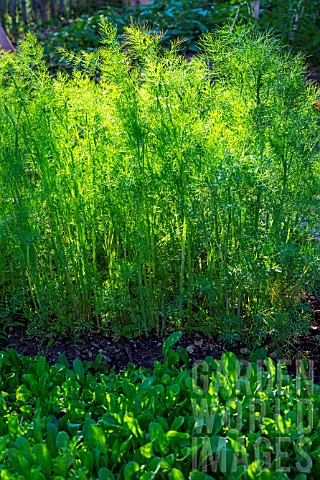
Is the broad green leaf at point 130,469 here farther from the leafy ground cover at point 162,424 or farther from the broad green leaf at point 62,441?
the broad green leaf at point 62,441

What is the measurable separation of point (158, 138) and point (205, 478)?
144 centimetres

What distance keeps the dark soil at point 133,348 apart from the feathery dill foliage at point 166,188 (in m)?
0.07

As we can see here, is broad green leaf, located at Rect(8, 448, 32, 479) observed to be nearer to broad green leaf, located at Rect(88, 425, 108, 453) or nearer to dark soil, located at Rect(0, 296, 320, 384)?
broad green leaf, located at Rect(88, 425, 108, 453)

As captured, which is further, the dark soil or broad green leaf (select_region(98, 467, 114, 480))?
the dark soil

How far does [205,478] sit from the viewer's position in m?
1.95

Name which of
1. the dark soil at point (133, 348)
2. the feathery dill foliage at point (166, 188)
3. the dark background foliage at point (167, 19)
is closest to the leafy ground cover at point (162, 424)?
the dark soil at point (133, 348)

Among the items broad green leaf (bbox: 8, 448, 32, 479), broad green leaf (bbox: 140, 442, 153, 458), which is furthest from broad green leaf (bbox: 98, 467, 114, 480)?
broad green leaf (bbox: 8, 448, 32, 479)

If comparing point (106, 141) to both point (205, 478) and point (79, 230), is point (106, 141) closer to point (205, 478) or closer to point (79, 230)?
point (79, 230)

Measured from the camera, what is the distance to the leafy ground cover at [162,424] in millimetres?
2035

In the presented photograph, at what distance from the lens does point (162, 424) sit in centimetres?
224

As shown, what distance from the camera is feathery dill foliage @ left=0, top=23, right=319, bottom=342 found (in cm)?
278

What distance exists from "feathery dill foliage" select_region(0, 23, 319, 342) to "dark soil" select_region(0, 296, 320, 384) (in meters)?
0.07

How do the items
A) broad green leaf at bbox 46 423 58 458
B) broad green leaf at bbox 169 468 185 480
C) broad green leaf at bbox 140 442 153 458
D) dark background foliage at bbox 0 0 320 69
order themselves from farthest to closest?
dark background foliage at bbox 0 0 320 69
broad green leaf at bbox 46 423 58 458
broad green leaf at bbox 140 442 153 458
broad green leaf at bbox 169 468 185 480

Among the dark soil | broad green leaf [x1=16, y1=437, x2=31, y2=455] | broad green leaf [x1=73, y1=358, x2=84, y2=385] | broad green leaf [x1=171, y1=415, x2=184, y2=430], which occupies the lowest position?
the dark soil
